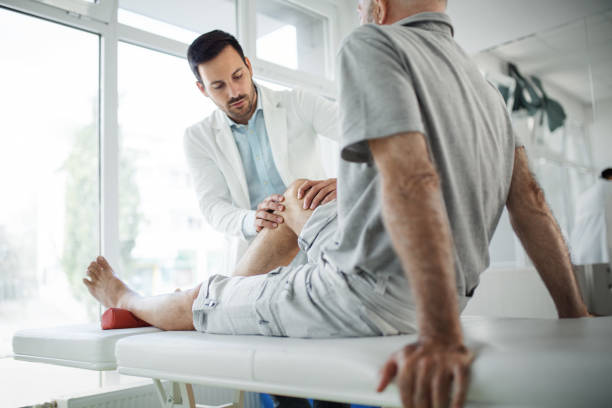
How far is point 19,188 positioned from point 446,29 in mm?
2071

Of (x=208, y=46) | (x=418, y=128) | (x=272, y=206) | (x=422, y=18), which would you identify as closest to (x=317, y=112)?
(x=208, y=46)

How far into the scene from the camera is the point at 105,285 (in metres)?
1.72

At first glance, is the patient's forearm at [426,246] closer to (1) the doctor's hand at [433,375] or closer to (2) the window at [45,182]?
(1) the doctor's hand at [433,375]

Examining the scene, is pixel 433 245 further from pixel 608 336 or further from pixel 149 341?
pixel 149 341

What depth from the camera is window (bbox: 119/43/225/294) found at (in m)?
3.19

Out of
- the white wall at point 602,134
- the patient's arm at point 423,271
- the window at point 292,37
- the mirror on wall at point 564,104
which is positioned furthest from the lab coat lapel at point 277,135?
the white wall at point 602,134

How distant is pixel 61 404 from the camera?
189 cm

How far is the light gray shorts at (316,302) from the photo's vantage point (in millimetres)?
872

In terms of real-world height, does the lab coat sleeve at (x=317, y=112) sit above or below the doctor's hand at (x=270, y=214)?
above

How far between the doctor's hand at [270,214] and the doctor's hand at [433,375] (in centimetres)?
93

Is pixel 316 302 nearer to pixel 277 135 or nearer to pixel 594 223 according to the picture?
pixel 277 135

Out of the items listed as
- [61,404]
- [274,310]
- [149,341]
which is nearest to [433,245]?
[274,310]

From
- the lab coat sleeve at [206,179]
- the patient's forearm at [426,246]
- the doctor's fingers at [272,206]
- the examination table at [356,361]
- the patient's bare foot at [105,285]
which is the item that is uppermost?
the lab coat sleeve at [206,179]

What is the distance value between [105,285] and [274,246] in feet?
2.09
